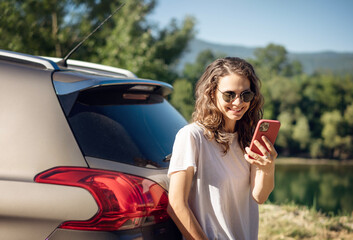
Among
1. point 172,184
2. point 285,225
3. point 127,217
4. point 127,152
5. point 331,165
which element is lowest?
point 331,165

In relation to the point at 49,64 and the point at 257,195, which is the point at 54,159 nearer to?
the point at 49,64

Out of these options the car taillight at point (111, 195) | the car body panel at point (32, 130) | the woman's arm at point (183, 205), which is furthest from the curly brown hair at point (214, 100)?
the car body panel at point (32, 130)

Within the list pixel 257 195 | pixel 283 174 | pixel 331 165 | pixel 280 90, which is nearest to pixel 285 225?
pixel 257 195

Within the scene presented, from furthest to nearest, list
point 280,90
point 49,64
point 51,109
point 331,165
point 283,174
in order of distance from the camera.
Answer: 1. point 280,90
2. point 331,165
3. point 283,174
4. point 49,64
5. point 51,109

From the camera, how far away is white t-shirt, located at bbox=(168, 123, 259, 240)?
5.44ft

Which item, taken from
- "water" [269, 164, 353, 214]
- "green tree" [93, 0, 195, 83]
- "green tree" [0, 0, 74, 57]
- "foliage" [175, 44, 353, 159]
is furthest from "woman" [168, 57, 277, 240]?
"foliage" [175, 44, 353, 159]

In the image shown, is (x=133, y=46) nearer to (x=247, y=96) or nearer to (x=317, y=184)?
(x=247, y=96)

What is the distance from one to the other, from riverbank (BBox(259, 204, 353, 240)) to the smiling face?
270cm

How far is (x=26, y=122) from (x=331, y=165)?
55582 mm

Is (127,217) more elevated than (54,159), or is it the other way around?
(54,159)

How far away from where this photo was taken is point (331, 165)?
2029 inches

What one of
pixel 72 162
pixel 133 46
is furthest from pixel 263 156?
pixel 133 46

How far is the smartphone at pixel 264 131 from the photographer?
1675mm

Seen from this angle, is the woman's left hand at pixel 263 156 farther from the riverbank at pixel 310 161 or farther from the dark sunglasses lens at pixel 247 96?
the riverbank at pixel 310 161
